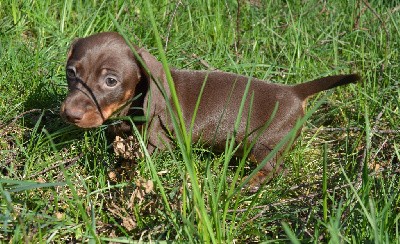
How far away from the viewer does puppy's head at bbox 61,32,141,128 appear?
3.40 metres

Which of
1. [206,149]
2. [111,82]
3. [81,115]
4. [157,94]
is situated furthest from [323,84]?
[81,115]

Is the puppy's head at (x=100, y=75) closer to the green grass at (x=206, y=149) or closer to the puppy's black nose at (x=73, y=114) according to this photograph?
the puppy's black nose at (x=73, y=114)

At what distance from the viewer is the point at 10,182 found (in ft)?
8.63

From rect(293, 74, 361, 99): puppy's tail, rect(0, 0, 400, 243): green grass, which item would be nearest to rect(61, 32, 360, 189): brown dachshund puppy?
rect(293, 74, 361, 99): puppy's tail

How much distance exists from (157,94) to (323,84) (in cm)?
94

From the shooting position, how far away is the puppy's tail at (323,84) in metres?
3.57

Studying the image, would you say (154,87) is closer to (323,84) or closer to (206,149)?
(206,149)

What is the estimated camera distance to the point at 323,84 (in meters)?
3.70

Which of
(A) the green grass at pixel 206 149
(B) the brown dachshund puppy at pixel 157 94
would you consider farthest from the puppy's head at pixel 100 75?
(A) the green grass at pixel 206 149

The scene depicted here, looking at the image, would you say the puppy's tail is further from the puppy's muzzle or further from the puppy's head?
the puppy's muzzle

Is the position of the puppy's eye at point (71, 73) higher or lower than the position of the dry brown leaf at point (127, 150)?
higher

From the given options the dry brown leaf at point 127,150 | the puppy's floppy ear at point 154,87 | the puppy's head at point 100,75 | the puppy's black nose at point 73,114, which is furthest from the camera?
the puppy's floppy ear at point 154,87

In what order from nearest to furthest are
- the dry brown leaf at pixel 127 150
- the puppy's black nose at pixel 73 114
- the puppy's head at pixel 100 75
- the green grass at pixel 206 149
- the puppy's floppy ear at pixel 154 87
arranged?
the green grass at pixel 206 149 → the dry brown leaf at pixel 127 150 → the puppy's black nose at pixel 73 114 → the puppy's head at pixel 100 75 → the puppy's floppy ear at pixel 154 87

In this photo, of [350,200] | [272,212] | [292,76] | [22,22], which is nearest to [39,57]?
[22,22]
